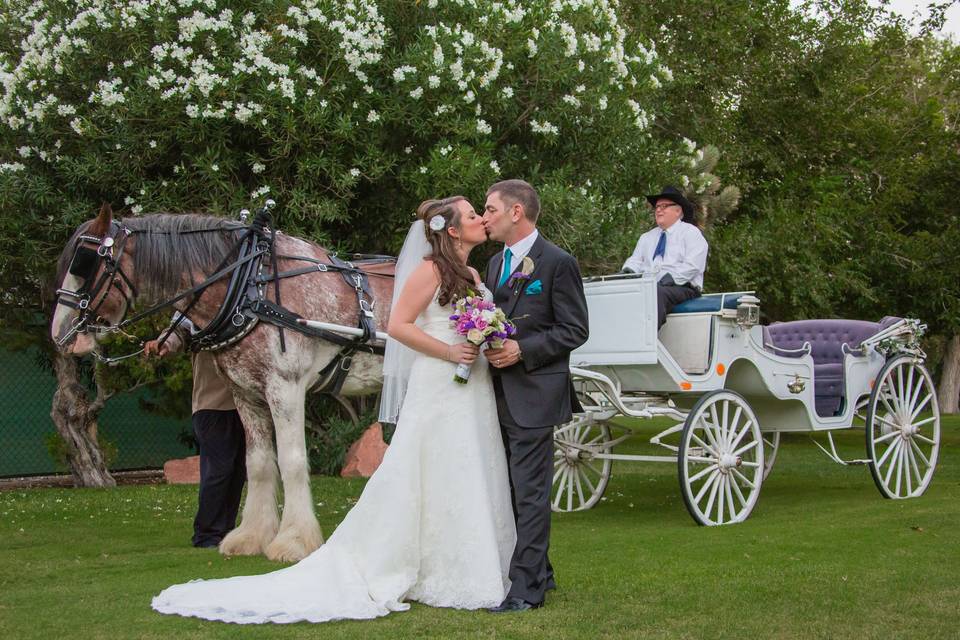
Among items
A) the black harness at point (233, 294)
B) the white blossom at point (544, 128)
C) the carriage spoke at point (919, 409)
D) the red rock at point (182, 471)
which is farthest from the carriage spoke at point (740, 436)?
the red rock at point (182, 471)

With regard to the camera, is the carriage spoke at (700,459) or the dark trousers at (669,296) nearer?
the carriage spoke at (700,459)

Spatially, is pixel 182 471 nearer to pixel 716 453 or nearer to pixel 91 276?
pixel 91 276

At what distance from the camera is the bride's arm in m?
4.98

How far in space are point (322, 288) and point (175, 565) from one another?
200 centimetres

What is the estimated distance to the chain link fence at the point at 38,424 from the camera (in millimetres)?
13039

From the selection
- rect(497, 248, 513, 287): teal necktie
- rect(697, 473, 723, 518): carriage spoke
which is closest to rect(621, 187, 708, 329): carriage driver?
rect(697, 473, 723, 518): carriage spoke

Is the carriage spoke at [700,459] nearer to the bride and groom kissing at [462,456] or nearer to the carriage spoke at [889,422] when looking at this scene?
the carriage spoke at [889,422]

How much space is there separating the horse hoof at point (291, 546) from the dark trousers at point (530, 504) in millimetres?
1876

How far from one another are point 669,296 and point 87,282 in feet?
13.5

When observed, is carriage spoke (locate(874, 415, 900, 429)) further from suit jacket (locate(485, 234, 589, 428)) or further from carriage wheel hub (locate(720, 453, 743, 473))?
suit jacket (locate(485, 234, 589, 428))

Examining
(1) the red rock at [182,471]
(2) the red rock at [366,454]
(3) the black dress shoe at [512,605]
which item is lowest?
(1) the red rock at [182,471]

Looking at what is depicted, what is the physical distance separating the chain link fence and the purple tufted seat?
8.57 meters

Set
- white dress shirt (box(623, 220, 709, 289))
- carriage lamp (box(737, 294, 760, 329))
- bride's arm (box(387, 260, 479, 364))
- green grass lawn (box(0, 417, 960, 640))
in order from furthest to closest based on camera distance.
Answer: white dress shirt (box(623, 220, 709, 289))
carriage lamp (box(737, 294, 760, 329))
bride's arm (box(387, 260, 479, 364))
green grass lawn (box(0, 417, 960, 640))

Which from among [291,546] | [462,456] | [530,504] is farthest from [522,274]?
[291,546]
